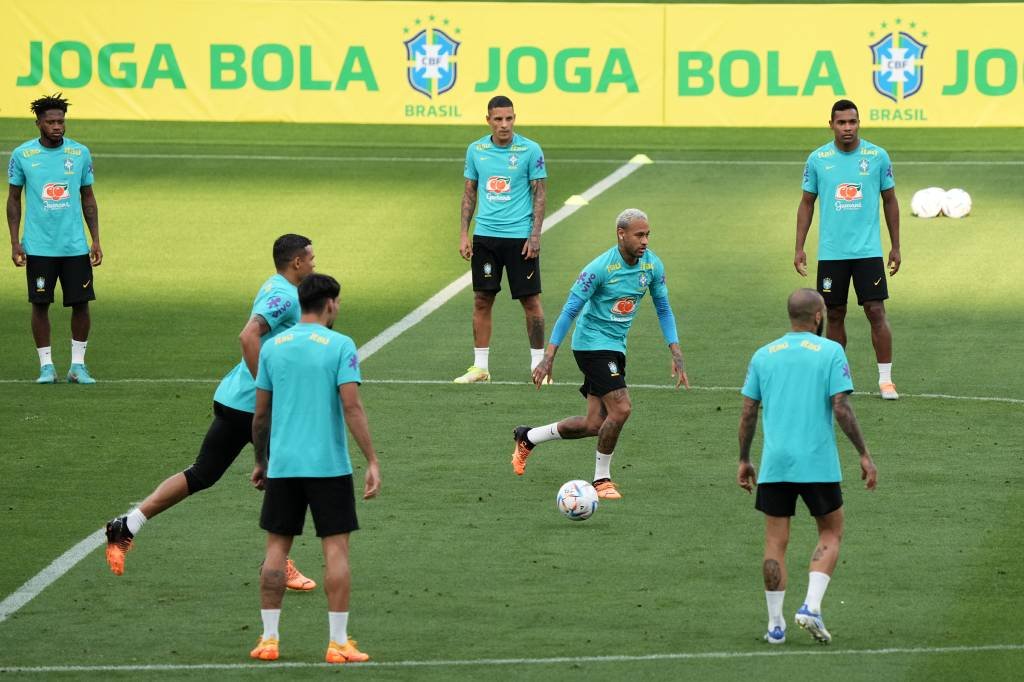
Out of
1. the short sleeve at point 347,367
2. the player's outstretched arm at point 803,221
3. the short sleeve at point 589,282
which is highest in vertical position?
the player's outstretched arm at point 803,221

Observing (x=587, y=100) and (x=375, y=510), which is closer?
(x=375, y=510)

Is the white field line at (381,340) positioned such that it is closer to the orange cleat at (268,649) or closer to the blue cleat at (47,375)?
the orange cleat at (268,649)

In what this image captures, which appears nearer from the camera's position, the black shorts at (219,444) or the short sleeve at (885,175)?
the black shorts at (219,444)

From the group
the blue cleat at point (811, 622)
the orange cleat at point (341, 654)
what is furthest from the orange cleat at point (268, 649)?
the blue cleat at point (811, 622)

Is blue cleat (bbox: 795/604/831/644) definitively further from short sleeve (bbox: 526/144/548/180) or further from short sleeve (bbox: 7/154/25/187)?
short sleeve (bbox: 7/154/25/187)

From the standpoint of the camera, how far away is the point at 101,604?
38.1ft

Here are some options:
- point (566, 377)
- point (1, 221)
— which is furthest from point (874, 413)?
point (1, 221)

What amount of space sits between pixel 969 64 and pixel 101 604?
26764 mm

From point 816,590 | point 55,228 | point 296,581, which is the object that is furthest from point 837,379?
point 55,228

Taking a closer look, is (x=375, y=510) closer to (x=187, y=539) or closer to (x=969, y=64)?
(x=187, y=539)

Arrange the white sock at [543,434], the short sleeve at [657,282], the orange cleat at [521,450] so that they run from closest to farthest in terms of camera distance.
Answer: the short sleeve at [657,282]
the white sock at [543,434]
the orange cleat at [521,450]

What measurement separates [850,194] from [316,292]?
346 inches

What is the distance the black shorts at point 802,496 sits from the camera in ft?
35.1

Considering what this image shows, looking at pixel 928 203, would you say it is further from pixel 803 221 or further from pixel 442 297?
pixel 803 221
